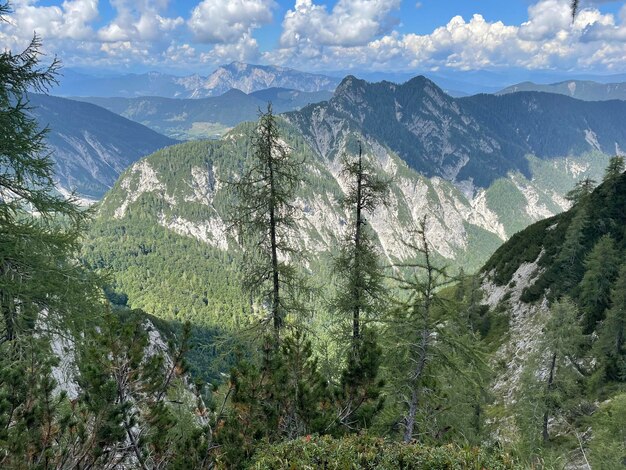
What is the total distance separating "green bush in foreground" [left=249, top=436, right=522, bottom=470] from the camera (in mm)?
5762

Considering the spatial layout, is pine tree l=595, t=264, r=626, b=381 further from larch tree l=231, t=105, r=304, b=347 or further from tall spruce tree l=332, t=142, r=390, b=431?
larch tree l=231, t=105, r=304, b=347

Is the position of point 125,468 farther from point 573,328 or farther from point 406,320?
point 573,328

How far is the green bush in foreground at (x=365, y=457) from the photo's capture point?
18.9ft

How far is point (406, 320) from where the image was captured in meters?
10.4

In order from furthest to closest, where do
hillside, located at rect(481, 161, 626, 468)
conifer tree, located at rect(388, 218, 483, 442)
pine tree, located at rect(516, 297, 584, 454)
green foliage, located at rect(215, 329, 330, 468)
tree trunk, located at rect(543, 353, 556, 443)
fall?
tree trunk, located at rect(543, 353, 556, 443) → hillside, located at rect(481, 161, 626, 468) → pine tree, located at rect(516, 297, 584, 454) → conifer tree, located at rect(388, 218, 483, 442) → green foliage, located at rect(215, 329, 330, 468)

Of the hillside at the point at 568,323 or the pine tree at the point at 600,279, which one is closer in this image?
the hillside at the point at 568,323

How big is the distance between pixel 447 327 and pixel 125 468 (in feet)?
26.8

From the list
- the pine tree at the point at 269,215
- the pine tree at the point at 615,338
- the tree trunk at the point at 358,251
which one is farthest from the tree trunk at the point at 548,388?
the pine tree at the point at 269,215

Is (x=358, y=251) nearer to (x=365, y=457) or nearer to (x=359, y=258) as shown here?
(x=359, y=258)

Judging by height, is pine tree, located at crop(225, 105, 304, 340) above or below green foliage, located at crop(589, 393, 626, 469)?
above

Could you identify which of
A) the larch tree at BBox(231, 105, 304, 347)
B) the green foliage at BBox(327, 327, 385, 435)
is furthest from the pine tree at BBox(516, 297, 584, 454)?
the green foliage at BBox(327, 327, 385, 435)

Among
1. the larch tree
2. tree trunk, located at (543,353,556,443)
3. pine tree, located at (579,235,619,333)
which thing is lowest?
tree trunk, located at (543,353,556,443)

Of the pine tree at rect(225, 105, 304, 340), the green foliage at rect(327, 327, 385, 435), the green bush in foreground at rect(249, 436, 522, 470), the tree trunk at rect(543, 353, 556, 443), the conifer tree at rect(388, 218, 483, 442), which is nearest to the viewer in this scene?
the green bush in foreground at rect(249, 436, 522, 470)

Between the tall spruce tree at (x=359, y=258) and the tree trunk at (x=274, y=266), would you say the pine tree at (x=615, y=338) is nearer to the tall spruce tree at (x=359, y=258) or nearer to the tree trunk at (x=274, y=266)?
the tall spruce tree at (x=359, y=258)
